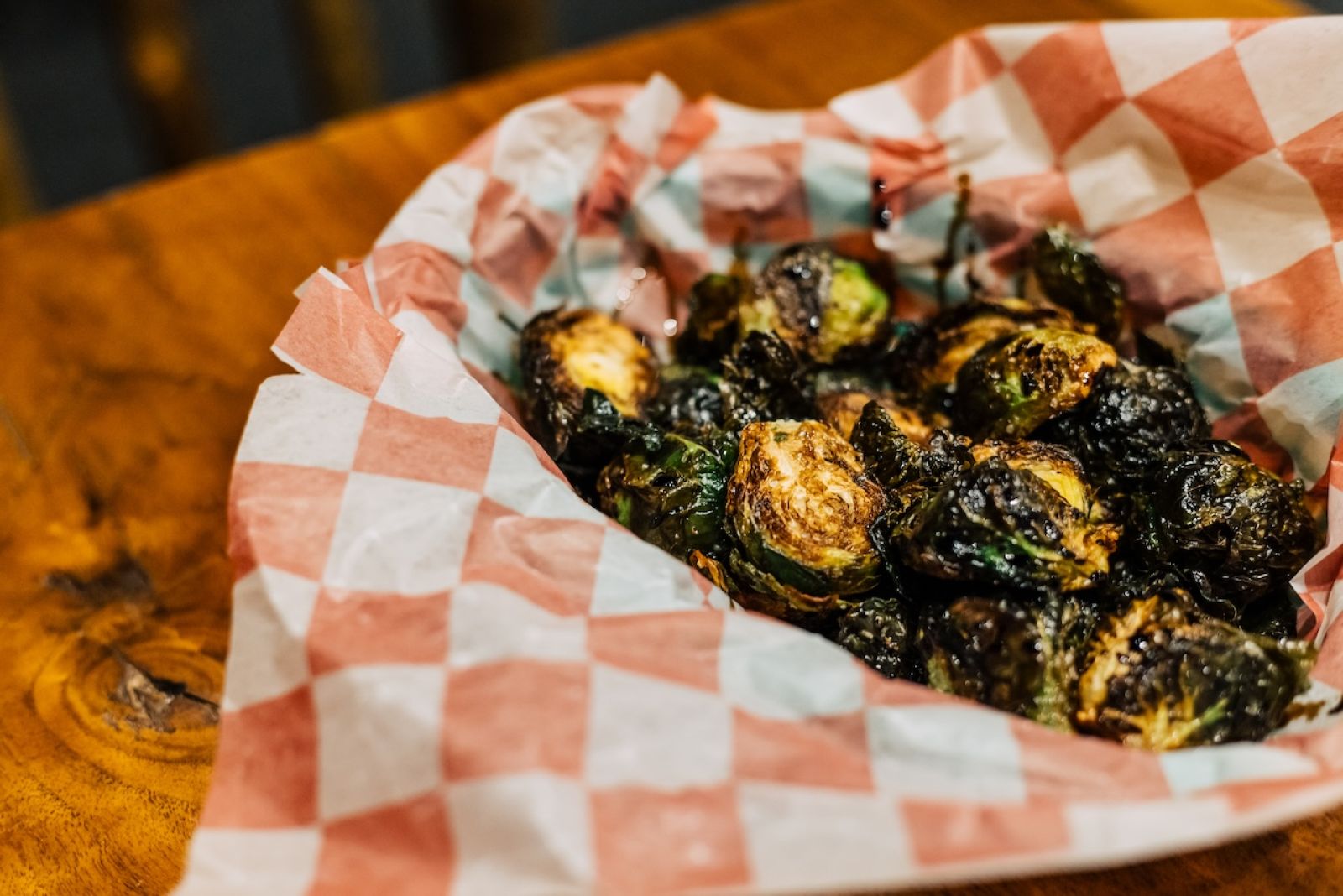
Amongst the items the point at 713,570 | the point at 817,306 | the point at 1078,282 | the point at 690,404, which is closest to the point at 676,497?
the point at 713,570

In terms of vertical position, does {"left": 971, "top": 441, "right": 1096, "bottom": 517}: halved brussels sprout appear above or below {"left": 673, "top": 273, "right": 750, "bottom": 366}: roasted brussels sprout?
above

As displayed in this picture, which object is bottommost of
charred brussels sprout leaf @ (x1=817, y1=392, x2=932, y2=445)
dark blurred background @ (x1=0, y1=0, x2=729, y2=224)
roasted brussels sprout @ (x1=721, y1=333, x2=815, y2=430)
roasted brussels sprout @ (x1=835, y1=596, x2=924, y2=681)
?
dark blurred background @ (x1=0, y1=0, x2=729, y2=224)

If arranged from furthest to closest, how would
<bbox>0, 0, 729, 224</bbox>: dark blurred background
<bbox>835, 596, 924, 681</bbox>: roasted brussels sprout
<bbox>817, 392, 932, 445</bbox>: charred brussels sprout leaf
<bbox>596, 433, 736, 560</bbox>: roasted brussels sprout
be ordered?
<bbox>0, 0, 729, 224</bbox>: dark blurred background → <bbox>817, 392, 932, 445</bbox>: charred brussels sprout leaf → <bbox>596, 433, 736, 560</bbox>: roasted brussels sprout → <bbox>835, 596, 924, 681</bbox>: roasted brussels sprout

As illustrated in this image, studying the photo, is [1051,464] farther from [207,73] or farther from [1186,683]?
[207,73]

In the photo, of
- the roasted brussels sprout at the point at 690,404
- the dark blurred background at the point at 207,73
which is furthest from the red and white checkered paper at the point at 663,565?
the dark blurred background at the point at 207,73

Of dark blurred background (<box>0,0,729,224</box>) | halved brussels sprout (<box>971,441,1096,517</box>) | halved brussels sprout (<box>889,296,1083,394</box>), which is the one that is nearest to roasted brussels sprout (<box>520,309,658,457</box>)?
halved brussels sprout (<box>889,296,1083,394</box>)

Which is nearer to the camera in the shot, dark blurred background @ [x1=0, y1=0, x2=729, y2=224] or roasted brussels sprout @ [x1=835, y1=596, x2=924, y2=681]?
roasted brussels sprout @ [x1=835, y1=596, x2=924, y2=681]

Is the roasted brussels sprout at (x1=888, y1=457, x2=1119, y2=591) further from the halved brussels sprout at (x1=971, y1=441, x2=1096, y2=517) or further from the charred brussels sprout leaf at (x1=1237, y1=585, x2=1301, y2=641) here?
the charred brussels sprout leaf at (x1=1237, y1=585, x2=1301, y2=641)
